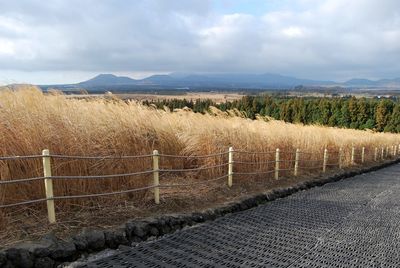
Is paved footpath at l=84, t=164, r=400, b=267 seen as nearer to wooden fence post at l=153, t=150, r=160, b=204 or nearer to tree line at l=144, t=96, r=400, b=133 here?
wooden fence post at l=153, t=150, r=160, b=204

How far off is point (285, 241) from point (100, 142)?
323 centimetres

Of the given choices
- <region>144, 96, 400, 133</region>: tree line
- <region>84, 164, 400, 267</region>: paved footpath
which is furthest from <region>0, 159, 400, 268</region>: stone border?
<region>144, 96, 400, 133</region>: tree line

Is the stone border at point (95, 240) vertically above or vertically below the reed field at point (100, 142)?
below

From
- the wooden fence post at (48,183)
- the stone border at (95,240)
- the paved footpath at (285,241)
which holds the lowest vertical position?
the paved footpath at (285,241)

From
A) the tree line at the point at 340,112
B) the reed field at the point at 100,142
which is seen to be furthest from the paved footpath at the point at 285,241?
the tree line at the point at 340,112

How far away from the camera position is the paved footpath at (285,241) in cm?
442

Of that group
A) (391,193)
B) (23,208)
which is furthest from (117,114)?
(391,193)

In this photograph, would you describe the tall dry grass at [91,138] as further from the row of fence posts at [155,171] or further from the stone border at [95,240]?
the stone border at [95,240]

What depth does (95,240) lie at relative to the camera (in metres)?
4.35

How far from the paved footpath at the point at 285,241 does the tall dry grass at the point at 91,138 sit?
4.60ft

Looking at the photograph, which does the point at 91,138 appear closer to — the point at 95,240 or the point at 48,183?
the point at 48,183

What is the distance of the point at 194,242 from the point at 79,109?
10.3 ft

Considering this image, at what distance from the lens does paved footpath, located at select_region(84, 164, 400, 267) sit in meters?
4.42

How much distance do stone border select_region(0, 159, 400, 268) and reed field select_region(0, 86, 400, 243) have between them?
71 cm
